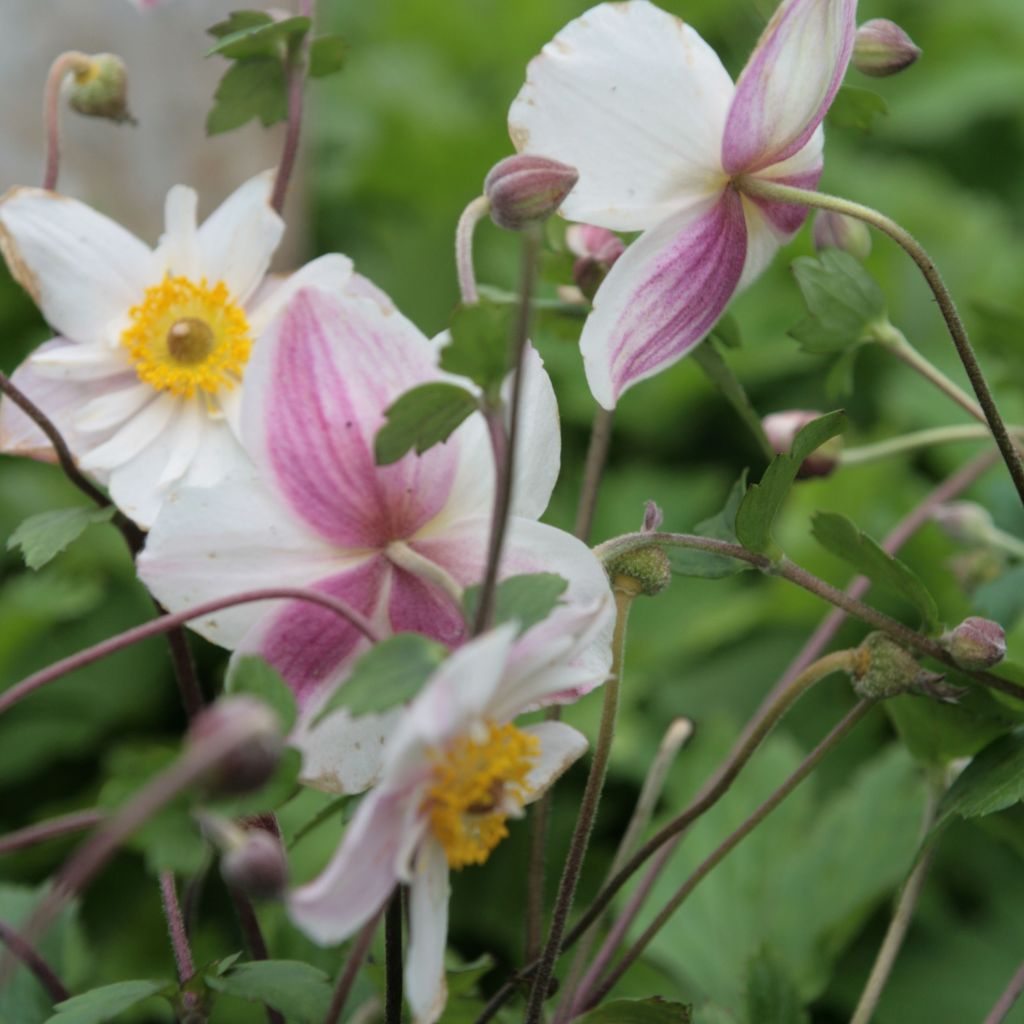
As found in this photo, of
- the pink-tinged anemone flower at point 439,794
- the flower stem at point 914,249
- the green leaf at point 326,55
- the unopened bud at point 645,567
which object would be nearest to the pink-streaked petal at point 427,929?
the pink-tinged anemone flower at point 439,794

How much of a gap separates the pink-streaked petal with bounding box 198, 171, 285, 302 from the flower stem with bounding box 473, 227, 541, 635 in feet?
0.59

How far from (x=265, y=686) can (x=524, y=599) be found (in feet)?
0.20

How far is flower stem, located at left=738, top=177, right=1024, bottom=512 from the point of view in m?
0.39

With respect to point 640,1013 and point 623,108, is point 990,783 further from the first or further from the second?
point 623,108

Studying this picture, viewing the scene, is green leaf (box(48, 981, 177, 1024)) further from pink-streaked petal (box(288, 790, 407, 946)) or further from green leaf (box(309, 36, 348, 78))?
green leaf (box(309, 36, 348, 78))

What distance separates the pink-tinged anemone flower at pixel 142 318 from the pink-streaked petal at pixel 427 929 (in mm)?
180

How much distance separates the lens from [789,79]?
386mm

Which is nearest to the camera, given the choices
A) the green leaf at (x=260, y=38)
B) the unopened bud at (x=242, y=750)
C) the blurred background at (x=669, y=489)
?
the unopened bud at (x=242, y=750)

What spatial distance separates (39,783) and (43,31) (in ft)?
2.46

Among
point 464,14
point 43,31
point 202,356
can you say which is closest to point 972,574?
point 202,356

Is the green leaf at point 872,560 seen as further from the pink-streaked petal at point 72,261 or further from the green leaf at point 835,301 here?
the pink-streaked petal at point 72,261

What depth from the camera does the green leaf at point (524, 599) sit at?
1.03 ft

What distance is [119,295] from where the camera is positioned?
1.59 feet

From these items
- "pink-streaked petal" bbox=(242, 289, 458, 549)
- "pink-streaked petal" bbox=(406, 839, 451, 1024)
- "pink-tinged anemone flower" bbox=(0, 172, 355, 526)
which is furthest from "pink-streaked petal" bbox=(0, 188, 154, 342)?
"pink-streaked petal" bbox=(406, 839, 451, 1024)
